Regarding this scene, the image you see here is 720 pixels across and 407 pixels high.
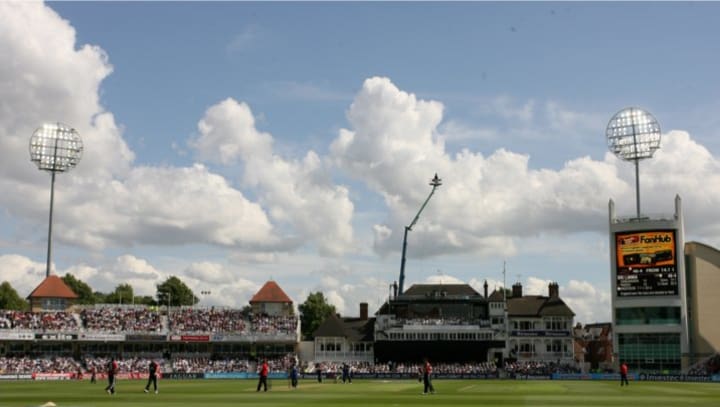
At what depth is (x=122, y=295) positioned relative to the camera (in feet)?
530

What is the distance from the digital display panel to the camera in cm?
8162

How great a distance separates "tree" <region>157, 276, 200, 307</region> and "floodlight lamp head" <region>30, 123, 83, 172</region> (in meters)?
52.1

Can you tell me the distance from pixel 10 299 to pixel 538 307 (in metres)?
88.1

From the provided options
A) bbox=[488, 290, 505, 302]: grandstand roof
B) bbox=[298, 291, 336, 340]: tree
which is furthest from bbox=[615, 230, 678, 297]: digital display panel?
bbox=[298, 291, 336, 340]: tree

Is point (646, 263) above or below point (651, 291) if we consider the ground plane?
above

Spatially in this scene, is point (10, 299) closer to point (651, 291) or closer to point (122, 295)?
point (122, 295)

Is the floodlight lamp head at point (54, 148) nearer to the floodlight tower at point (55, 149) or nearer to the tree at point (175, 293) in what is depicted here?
the floodlight tower at point (55, 149)

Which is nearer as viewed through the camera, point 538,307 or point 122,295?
point 538,307

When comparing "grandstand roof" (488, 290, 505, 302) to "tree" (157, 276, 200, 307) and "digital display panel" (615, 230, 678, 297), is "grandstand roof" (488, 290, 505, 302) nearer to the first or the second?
"digital display panel" (615, 230, 678, 297)

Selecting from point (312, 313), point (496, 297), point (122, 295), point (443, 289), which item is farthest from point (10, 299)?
point (496, 297)

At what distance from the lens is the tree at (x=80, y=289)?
16262 centimetres

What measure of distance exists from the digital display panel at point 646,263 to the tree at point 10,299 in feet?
324

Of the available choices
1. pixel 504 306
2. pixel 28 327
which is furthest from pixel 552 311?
pixel 28 327

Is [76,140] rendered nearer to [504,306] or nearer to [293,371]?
[504,306]
